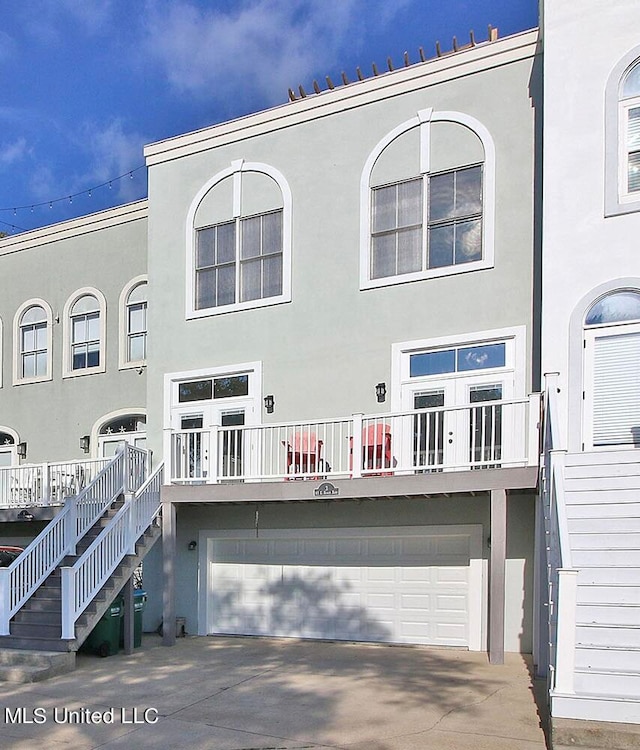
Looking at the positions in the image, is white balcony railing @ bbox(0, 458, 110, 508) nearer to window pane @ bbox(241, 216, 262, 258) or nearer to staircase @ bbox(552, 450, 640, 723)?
window pane @ bbox(241, 216, 262, 258)

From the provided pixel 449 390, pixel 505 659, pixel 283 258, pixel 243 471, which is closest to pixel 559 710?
pixel 505 659

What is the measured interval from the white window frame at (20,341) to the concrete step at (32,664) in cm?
770

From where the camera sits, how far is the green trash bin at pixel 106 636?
10891mm

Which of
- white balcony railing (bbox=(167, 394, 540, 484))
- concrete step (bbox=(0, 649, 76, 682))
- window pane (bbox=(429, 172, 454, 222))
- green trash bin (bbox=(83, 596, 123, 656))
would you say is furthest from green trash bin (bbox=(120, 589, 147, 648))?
window pane (bbox=(429, 172, 454, 222))

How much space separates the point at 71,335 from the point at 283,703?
10.5 meters

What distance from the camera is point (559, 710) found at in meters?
6.08

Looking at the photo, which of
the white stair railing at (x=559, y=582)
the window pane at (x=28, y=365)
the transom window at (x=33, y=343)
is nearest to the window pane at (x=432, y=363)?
the white stair railing at (x=559, y=582)

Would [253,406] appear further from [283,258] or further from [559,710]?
[559,710]

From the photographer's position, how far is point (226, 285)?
13.6m

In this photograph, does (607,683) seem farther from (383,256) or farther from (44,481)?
(44,481)

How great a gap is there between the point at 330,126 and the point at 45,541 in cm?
764

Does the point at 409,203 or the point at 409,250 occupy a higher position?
the point at 409,203

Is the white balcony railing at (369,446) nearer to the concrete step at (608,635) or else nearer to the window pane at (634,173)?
the window pane at (634,173)

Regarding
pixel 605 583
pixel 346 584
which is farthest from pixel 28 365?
pixel 605 583
